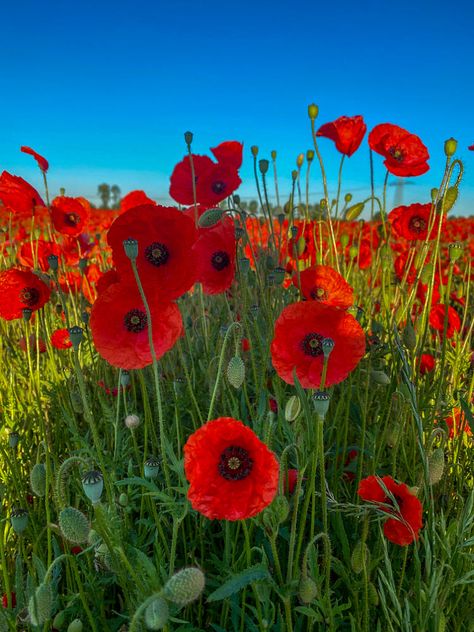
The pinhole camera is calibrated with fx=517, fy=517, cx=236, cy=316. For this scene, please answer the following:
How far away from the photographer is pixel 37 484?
1100 millimetres

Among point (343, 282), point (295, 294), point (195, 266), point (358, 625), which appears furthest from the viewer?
point (295, 294)

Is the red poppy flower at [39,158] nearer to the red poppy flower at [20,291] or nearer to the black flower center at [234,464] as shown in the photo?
the red poppy flower at [20,291]

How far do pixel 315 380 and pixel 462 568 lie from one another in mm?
564

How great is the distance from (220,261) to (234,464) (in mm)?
887

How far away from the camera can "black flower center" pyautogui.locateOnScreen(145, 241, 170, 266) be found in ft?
4.45

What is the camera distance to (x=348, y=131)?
1966mm

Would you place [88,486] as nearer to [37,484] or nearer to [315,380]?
[37,484]

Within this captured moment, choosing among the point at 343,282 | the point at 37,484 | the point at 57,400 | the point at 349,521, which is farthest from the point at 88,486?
the point at 57,400

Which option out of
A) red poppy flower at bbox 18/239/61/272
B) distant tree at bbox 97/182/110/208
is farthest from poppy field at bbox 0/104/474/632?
distant tree at bbox 97/182/110/208

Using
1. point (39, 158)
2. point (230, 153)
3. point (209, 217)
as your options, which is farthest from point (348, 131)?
point (39, 158)

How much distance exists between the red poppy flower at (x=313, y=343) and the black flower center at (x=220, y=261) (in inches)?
20.8

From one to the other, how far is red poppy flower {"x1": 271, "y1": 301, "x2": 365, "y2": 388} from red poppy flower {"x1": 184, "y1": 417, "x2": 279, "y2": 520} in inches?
12.3

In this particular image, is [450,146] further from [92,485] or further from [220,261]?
[92,485]

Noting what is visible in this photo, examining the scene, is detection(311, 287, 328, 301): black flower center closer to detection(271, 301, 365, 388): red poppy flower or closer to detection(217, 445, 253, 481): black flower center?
detection(271, 301, 365, 388): red poppy flower
